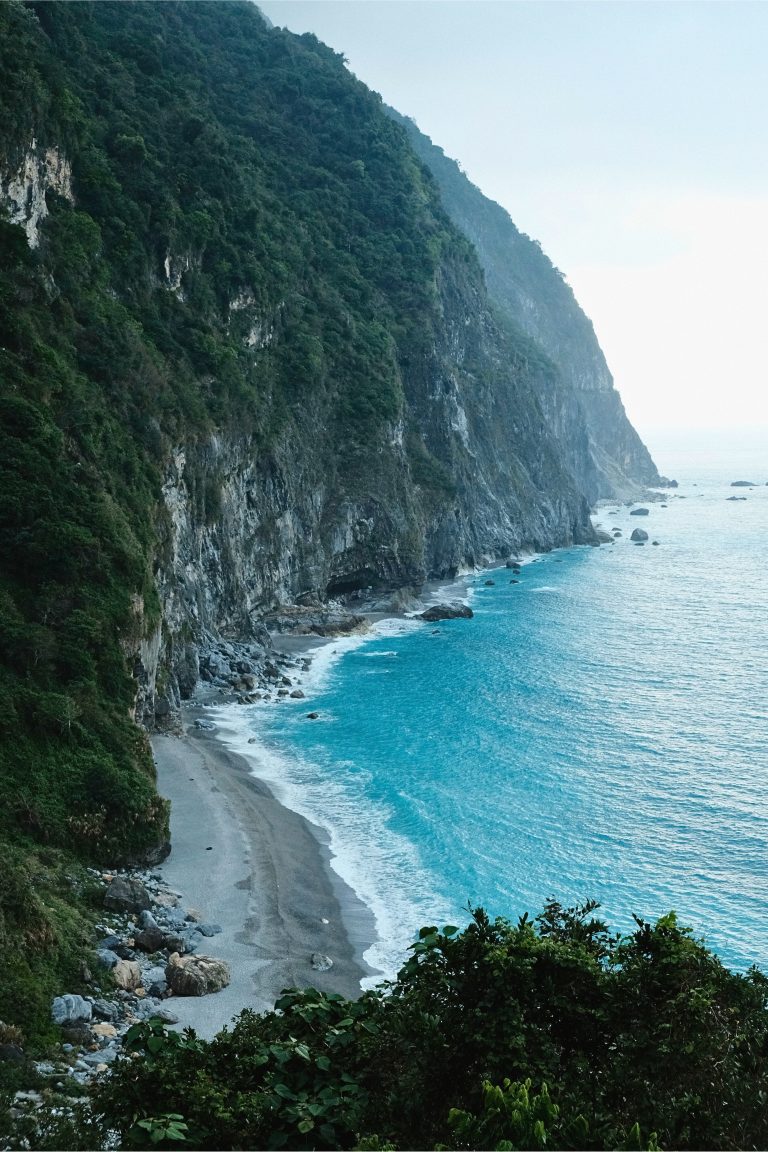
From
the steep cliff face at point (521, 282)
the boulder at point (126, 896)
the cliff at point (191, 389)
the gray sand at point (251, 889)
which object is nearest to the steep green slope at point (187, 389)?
the cliff at point (191, 389)

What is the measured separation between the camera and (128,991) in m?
23.6

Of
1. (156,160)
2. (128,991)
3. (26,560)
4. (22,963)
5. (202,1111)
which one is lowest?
(128,991)

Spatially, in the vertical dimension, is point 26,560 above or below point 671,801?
above

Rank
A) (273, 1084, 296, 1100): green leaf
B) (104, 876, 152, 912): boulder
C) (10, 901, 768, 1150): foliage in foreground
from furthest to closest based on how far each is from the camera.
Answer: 1. (104, 876, 152, 912): boulder
2. (273, 1084, 296, 1100): green leaf
3. (10, 901, 768, 1150): foliage in foreground

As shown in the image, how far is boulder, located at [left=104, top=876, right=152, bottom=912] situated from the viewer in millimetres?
27266

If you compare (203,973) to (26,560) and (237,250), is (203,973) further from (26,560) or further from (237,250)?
(237,250)

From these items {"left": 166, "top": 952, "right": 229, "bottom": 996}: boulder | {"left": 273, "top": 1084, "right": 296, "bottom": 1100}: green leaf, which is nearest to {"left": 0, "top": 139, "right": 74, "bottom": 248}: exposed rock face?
{"left": 166, "top": 952, "right": 229, "bottom": 996}: boulder

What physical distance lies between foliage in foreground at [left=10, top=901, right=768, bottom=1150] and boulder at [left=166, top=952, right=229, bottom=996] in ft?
37.5

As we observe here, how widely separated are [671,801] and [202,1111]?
34184mm

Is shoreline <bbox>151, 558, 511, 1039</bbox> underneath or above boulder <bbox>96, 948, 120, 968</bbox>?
underneath

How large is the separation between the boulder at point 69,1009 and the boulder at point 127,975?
198 centimetres

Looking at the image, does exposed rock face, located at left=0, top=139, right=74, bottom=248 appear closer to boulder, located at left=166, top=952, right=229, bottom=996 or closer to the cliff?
the cliff

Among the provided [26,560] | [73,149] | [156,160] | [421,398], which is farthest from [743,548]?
[26,560]

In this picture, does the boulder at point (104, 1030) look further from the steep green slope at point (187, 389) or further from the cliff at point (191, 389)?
the cliff at point (191, 389)
